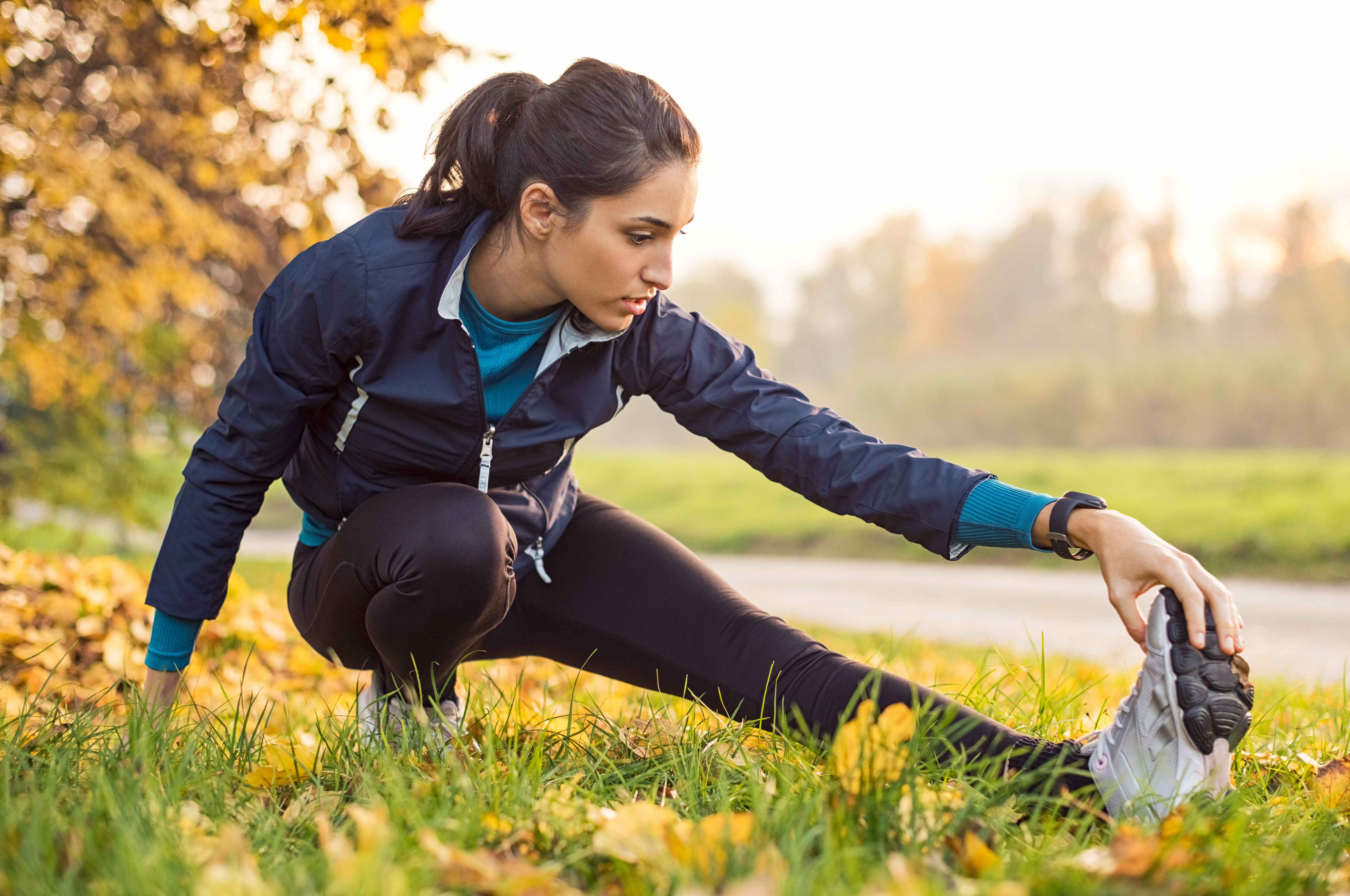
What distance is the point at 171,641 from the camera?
1.84 metres

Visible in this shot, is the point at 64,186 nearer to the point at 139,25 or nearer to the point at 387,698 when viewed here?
the point at 139,25

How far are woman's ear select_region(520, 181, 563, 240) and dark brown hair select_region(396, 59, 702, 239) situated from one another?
2 cm

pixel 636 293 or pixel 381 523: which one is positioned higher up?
pixel 636 293

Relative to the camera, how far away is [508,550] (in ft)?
6.33

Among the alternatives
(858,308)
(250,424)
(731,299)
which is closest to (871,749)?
(250,424)

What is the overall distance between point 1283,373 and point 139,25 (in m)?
15.8

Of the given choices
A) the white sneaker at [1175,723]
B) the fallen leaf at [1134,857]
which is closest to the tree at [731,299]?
the white sneaker at [1175,723]

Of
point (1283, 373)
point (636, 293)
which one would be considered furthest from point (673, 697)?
point (1283, 373)

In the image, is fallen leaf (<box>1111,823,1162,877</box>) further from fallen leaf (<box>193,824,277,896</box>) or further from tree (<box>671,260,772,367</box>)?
tree (<box>671,260,772,367</box>)

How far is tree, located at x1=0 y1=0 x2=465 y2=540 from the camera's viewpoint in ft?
10.7

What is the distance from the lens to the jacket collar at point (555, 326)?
6.15 ft

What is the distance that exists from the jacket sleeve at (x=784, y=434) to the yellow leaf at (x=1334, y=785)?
2.17ft

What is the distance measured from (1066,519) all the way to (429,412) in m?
1.16

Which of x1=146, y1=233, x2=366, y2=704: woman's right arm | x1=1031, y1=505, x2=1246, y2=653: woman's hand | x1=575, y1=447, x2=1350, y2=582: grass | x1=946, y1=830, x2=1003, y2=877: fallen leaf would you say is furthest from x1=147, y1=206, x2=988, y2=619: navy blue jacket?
x1=575, y1=447, x2=1350, y2=582: grass
